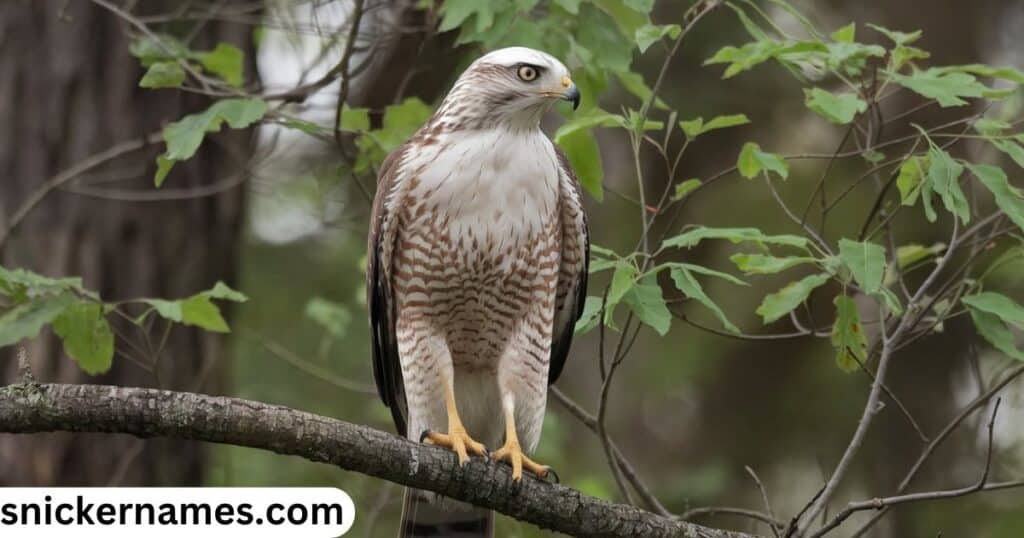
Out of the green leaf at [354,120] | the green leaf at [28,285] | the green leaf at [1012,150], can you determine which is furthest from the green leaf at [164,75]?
the green leaf at [1012,150]

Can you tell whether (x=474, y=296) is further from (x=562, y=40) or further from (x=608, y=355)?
(x=608, y=355)

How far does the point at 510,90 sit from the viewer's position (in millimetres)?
4488

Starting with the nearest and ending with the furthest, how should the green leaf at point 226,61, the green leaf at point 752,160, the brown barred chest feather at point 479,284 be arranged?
the green leaf at point 752,160 → the brown barred chest feather at point 479,284 → the green leaf at point 226,61

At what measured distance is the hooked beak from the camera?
173 inches

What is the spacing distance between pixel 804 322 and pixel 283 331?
12.2 feet

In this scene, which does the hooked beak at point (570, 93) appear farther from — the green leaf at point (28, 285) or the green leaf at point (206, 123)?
the green leaf at point (28, 285)

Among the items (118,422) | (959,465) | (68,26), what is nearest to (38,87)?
(68,26)

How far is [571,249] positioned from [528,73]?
2.21 ft

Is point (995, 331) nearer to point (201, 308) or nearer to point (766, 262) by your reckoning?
point (766, 262)

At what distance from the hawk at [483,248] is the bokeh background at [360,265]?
13.2 inches

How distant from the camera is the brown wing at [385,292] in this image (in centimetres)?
464

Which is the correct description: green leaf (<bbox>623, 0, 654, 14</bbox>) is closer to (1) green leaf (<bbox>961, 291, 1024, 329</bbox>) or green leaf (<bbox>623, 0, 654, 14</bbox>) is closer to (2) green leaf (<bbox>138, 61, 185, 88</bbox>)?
(1) green leaf (<bbox>961, 291, 1024, 329</bbox>)

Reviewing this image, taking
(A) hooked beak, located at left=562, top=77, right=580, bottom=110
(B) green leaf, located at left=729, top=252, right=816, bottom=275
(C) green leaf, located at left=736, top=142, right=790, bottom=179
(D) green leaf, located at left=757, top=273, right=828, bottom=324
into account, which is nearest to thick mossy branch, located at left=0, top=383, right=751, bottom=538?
(D) green leaf, located at left=757, top=273, right=828, bottom=324

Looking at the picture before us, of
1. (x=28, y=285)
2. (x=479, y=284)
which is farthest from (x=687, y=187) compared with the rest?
(x=28, y=285)
